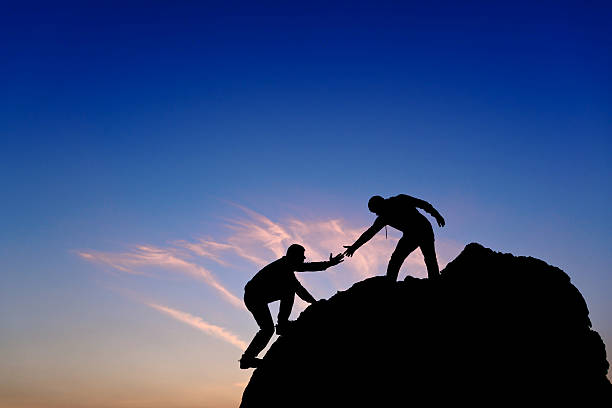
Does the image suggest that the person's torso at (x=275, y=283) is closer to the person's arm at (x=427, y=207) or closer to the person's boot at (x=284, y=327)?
the person's boot at (x=284, y=327)

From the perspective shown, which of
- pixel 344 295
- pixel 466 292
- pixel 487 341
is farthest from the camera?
pixel 344 295

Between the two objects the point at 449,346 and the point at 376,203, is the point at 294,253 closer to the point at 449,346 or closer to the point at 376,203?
the point at 376,203

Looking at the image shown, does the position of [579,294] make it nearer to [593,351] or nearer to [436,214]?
[593,351]

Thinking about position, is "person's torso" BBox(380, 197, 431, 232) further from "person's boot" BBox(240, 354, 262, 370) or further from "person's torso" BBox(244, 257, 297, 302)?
"person's boot" BBox(240, 354, 262, 370)

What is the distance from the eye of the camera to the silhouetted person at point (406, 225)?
450 inches

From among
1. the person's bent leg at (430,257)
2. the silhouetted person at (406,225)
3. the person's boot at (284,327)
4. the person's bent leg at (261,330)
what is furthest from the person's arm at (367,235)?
the person's bent leg at (261,330)

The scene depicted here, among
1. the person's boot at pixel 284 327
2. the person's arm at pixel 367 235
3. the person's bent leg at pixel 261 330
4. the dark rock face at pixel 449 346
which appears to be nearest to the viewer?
the dark rock face at pixel 449 346

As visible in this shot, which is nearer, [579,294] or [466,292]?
[466,292]

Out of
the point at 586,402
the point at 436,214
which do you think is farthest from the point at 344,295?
the point at 586,402

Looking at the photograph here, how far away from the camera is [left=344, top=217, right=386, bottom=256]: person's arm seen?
1169 cm

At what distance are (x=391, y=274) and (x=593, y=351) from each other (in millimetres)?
4262

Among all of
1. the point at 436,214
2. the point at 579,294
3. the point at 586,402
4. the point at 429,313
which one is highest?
the point at 436,214

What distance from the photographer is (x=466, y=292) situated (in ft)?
34.2

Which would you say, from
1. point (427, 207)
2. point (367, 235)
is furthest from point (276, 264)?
point (427, 207)
